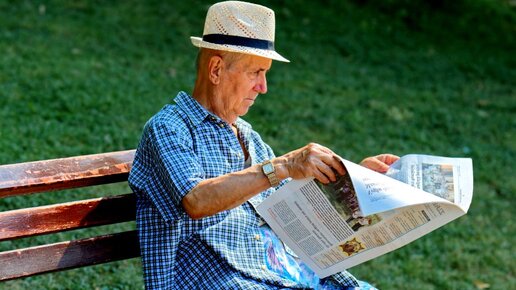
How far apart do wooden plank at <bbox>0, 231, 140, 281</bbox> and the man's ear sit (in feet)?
2.11

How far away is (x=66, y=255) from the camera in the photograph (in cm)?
318

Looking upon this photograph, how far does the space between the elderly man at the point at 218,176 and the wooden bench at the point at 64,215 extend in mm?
219

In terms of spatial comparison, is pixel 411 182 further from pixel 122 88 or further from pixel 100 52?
pixel 100 52

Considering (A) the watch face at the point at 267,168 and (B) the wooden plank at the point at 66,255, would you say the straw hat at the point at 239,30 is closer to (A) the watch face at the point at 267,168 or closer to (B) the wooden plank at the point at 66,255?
(A) the watch face at the point at 267,168

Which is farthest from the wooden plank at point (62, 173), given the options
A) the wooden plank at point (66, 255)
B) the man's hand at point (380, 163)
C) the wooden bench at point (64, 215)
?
the man's hand at point (380, 163)

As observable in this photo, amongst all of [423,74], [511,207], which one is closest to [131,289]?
[511,207]

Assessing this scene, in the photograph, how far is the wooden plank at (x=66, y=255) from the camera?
3.08m

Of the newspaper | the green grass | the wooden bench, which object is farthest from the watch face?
the green grass

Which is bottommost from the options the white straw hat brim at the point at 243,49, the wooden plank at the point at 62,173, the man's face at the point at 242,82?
the wooden plank at the point at 62,173

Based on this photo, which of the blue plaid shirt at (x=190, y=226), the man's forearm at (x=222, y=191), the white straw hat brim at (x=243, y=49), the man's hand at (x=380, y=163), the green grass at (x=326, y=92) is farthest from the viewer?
the green grass at (x=326, y=92)

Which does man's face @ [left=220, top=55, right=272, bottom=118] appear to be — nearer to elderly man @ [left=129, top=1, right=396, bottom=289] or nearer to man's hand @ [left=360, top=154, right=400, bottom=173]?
elderly man @ [left=129, top=1, right=396, bottom=289]

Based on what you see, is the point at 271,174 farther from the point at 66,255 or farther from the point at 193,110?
the point at 66,255

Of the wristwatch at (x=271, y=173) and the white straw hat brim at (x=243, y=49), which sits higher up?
the white straw hat brim at (x=243, y=49)

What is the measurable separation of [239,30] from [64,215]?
901 millimetres
